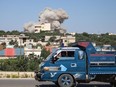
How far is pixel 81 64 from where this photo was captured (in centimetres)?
1381

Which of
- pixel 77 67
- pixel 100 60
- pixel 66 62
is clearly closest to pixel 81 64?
pixel 77 67

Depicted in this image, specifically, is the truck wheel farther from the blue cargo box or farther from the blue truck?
the blue cargo box

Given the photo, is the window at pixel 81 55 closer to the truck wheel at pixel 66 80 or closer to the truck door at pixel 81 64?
the truck door at pixel 81 64

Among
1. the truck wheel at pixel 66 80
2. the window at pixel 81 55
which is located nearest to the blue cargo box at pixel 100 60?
the window at pixel 81 55

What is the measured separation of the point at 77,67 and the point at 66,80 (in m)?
0.66

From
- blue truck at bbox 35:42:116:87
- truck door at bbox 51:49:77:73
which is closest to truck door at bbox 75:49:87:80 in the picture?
blue truck at bbox 35:42:116:87

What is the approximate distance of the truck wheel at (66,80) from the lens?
13883mm

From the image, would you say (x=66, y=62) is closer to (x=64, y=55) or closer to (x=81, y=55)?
Answer: (x=64, y=55)

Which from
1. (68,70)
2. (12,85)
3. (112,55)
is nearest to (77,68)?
(68,70)

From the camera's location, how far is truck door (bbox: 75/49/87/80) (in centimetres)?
1383

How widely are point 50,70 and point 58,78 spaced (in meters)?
0.44

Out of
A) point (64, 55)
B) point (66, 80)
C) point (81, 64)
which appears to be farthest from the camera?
point (64, 55)

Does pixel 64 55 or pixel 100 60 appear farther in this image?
pixel 64 55

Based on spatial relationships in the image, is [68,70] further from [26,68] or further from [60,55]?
[26,68]
